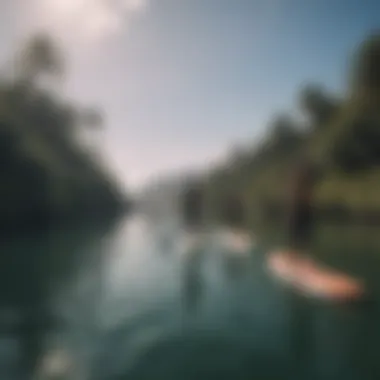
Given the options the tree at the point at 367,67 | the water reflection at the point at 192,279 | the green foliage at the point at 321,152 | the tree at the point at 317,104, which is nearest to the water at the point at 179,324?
the water reflection at the point at 192,279

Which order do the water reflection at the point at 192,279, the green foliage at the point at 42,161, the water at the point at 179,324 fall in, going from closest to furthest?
the water at the point at 179,324 < the water reflection at the point at 192,279 < the green foliage at the point at 42,161

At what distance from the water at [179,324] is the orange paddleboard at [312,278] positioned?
3.2 inches

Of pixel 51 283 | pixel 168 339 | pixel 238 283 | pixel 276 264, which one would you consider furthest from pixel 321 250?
pixel 51 283

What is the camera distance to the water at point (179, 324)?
7.73ft

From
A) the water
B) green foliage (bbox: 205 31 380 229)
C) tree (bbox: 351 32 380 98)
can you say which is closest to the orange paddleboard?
the water

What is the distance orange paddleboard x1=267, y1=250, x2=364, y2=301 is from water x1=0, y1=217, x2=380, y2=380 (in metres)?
0.08

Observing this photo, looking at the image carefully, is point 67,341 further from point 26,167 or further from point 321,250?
point 26,167

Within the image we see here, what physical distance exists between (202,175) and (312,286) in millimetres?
1040

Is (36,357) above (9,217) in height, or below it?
below

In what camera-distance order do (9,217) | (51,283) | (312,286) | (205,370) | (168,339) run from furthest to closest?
(9,217) < (51,283) < (312,286) < (168,339) < (205,370)

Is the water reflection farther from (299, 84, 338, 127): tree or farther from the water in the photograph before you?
(299, 84, 338, 127): tree

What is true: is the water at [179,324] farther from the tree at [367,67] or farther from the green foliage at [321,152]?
the tree at [367,67]

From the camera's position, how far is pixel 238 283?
3.18m

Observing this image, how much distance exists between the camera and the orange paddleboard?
117 inches
